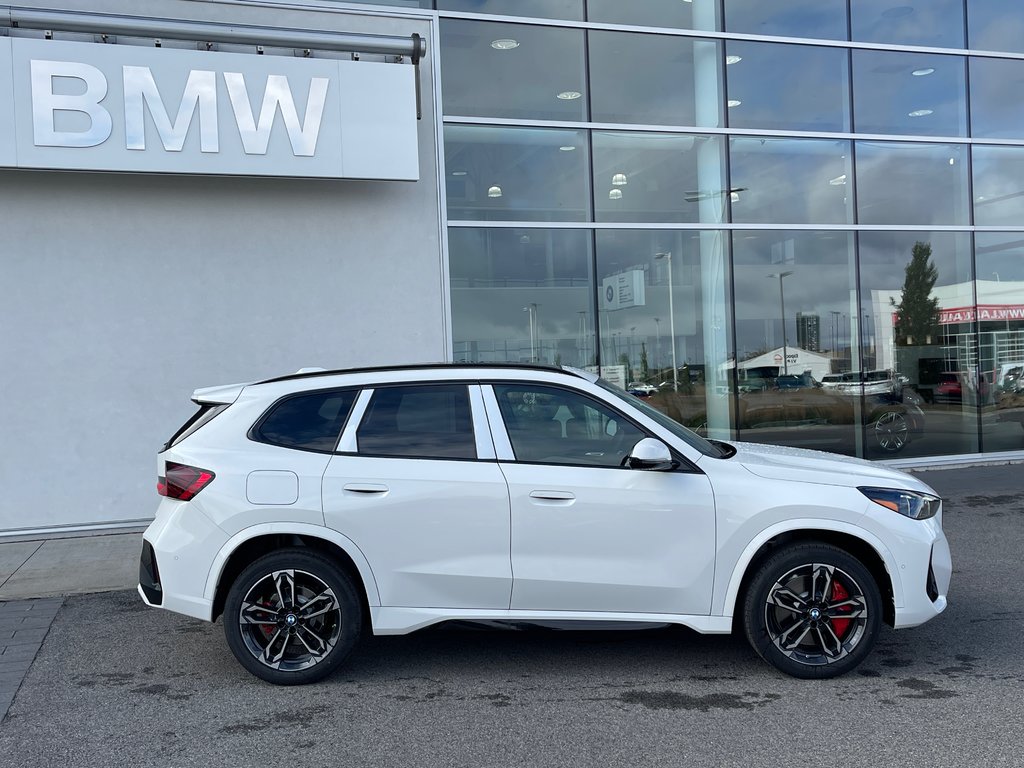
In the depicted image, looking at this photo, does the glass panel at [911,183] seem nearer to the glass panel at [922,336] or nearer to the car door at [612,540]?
the glass panel at [922,336]

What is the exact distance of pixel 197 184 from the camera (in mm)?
9906

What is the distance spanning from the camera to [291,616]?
191 inches

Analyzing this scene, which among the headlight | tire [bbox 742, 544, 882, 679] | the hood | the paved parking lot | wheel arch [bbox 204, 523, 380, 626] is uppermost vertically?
the hood

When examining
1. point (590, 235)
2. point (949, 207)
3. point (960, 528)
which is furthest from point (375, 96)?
point (949, 207)

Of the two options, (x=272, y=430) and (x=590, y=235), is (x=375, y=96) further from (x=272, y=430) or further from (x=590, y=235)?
(x=272, y=430)

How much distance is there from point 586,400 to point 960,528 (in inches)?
222

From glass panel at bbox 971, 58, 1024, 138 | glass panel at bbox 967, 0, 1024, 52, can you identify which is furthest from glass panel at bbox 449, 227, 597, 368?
glass panel at bbox 967, 0, 1024, 52

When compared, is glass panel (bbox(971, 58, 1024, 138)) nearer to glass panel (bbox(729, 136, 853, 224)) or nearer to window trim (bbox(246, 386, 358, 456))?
glass panel (bbox(729, 136, 853, 224))

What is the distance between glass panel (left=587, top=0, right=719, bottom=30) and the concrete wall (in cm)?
259

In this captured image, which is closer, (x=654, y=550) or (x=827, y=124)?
(x=654, y=550)

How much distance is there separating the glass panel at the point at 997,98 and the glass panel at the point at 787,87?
2.20 meters

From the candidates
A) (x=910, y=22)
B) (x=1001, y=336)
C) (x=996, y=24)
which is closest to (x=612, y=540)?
(x=1001, y=336)

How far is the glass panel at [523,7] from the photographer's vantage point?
36.8ft

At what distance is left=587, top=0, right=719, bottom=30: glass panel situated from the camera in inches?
460
